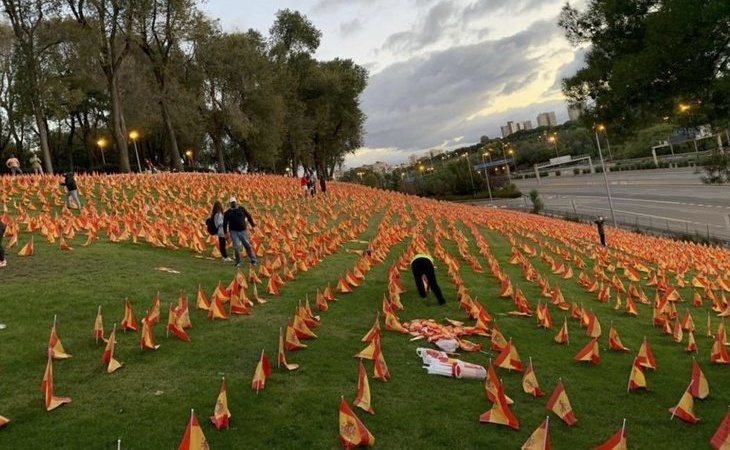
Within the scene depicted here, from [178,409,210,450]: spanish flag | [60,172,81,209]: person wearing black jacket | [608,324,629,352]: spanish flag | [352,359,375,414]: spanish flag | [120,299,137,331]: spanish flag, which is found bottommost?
[608,324,629,352]: spanish flag

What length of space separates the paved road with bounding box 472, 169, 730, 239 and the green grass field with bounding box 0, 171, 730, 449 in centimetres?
2983

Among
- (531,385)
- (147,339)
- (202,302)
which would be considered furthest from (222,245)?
(531,385)

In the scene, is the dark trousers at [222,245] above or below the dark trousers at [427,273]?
above

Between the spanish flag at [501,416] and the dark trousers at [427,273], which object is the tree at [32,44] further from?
the spanish flag at [501,416]

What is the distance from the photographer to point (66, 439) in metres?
6.19

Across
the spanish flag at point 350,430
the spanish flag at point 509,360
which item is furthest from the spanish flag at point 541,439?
the spanish flag at point 509,360

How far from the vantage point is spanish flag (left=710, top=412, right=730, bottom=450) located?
6418mm

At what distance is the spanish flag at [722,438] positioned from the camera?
642 cm

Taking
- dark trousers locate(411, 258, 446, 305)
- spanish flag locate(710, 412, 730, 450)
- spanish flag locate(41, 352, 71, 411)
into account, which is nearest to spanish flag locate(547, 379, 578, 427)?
spanish flag locate(710, 412, 730, 450)

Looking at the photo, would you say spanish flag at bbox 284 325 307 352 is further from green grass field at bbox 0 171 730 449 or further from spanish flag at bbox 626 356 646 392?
spanish flag at bbox 626 356 646 392

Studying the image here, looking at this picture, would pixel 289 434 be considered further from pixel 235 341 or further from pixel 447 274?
pixel 447 274

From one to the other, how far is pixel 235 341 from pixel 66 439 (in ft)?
12.0

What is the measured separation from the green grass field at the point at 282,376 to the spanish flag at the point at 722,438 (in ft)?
0.75

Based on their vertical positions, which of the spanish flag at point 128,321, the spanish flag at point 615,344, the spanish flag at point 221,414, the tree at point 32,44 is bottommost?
the spanish flag at point 615,344
